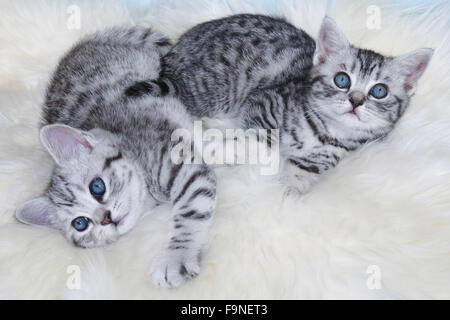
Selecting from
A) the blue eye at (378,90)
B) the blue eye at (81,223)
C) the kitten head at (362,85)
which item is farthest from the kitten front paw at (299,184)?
the blue eye at (81,223)

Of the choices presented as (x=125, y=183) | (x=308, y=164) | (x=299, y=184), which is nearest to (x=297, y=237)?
(x=299, y=184)

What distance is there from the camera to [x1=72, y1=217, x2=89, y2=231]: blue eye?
1266 millimetres

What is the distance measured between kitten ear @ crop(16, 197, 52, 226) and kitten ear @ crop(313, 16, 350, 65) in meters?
0.95

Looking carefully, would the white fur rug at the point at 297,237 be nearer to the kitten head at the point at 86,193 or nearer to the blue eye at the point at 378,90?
the kitten head at the point at 86,193

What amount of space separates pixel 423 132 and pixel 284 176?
0.49m

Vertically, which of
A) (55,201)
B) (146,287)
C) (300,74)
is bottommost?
(146,287)

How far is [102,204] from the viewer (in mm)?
1252

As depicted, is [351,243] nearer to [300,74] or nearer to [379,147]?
[379,147]

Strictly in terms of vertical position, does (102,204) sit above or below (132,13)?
below

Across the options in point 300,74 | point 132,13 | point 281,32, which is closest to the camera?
point 300,74

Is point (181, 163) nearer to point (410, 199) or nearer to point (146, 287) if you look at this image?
point (146, 287)

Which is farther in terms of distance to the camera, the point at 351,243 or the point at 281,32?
the point at 281,32

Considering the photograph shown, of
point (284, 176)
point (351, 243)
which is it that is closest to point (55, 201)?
point (284, 176)

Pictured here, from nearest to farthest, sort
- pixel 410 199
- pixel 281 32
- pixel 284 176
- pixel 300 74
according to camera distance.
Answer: pixel 410 199
pixel 284 176
pixel 300 74
pixel 281 32
